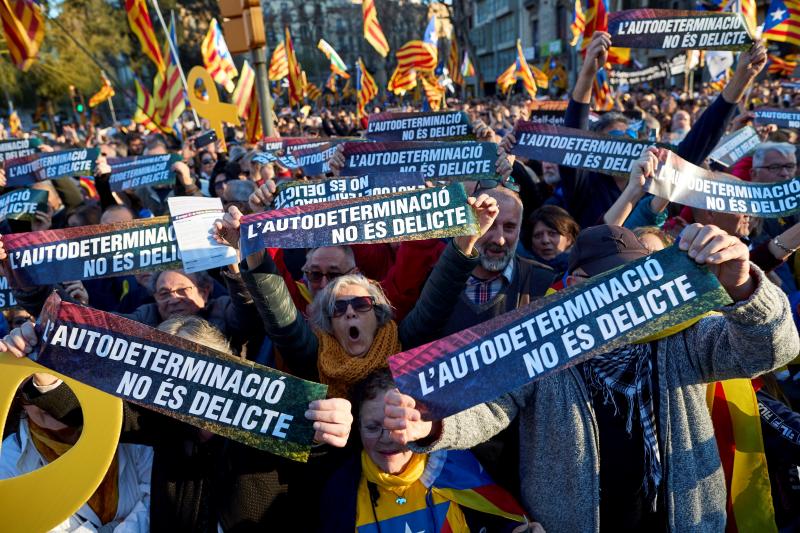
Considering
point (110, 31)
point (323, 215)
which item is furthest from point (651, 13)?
point (110, 31)

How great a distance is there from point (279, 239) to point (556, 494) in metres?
1.25

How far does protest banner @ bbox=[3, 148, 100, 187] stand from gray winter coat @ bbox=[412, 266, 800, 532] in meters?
4.50

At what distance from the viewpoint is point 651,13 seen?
415 cm

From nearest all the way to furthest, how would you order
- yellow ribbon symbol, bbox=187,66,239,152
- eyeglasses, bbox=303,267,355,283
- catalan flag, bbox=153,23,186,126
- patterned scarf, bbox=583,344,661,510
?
patterned scarf, bbox=583,344,661,510 < eyeglasses, bbox=303,267,355,283 < yellow ribbon symbol, bbox=187,66,239,152 < catalan flag, bbox=153,23,186,126

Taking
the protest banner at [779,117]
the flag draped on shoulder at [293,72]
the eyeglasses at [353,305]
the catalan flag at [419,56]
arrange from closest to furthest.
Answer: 1. the eyeglasses at [353,305]
2. the protest banner at [779,117]
3. the catalan flag at [419,56]
4. the flag draped on shoulder at [293,72]

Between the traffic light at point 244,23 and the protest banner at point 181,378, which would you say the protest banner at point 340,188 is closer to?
the protest banner at point 181,378

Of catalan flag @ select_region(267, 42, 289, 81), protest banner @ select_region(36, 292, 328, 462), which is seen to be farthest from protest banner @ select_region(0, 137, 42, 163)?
catalan flag @ select_region(267, 42, 289, 81)

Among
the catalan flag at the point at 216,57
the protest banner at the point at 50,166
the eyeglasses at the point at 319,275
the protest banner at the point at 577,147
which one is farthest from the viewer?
the catalan flag at the point at 216,57

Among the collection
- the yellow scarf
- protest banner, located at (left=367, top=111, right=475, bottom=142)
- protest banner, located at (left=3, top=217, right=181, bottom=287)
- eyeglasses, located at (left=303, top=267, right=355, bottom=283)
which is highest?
protest banner, located at (left=367, top=111, right=475, bottom=142)

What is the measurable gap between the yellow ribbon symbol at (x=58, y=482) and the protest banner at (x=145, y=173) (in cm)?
367

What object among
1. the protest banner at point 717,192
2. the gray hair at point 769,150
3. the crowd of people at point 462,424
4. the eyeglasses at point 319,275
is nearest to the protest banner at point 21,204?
the crowd of people at point 462,424

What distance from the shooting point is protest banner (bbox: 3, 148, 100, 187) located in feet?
16.8

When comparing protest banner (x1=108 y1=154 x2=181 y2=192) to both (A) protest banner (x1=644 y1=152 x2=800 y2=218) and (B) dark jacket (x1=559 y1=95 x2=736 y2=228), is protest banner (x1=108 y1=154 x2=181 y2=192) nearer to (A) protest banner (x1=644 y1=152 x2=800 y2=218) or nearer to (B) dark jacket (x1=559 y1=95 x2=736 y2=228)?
(B) dark jacket (x1=559 y1=95 x2=736 y2=228)

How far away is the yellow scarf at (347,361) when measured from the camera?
2.36m
